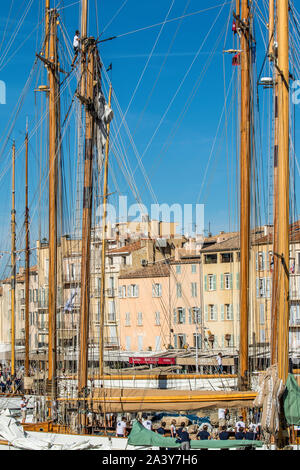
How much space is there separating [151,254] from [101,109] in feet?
166

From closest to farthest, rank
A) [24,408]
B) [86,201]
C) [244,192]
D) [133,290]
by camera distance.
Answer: [86,201] < [244,192] < [24,408] < [133,290]

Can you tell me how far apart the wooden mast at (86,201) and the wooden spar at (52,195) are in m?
2.79

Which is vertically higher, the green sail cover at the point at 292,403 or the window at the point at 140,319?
the green sail cover at the point at 292,403

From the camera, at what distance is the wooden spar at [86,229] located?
90.3 ft

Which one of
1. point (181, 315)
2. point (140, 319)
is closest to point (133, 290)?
point (140, 319)

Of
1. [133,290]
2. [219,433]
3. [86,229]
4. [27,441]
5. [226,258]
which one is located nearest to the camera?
[27,441]

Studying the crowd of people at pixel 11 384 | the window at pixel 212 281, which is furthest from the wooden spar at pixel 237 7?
the window at pixel 212 281

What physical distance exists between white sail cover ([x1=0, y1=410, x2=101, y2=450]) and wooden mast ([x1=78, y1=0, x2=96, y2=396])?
3212 millimetres

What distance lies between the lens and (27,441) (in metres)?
23.7

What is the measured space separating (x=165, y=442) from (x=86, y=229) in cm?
956

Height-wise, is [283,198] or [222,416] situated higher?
[283,198]

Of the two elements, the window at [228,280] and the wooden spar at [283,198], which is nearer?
the wooden spar at [283,198]

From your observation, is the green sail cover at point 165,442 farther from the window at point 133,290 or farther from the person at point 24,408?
the window at point 133,290

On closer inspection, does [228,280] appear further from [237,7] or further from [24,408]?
[237,7]
